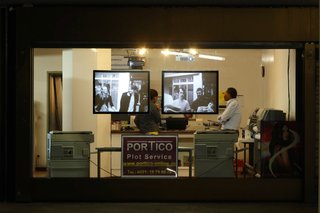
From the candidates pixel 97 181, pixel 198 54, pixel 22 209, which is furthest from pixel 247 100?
pixel 22 209

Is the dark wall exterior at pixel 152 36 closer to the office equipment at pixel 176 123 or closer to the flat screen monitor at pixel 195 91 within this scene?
the flat screen monitor at pixel 195 91

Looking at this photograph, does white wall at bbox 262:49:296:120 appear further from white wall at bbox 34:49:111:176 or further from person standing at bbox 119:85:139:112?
white wall at bbox 34:49:111:176

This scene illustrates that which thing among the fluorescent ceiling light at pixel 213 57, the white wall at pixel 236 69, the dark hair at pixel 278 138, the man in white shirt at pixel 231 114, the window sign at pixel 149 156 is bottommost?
the window sign at pixel 149 156

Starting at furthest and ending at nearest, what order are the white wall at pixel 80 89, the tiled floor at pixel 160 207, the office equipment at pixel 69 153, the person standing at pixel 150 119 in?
the white wall at pixel 80 89 < the person standing at pixel 150 119 < the office equipment at pixel 69 153 < the tiled floor at pixel 160 207

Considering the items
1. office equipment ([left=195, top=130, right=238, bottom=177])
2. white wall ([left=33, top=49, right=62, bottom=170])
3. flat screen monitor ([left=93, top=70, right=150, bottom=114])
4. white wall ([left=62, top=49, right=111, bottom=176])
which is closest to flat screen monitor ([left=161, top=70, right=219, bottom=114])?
flat screen monitor ([left=93, top=70, right=150, bottom=114])

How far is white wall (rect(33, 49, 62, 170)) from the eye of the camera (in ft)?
38.2

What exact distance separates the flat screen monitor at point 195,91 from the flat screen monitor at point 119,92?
51 cm

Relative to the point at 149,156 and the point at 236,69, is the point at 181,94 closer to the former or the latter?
the point at 149,156

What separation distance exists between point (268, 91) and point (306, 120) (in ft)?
12.8

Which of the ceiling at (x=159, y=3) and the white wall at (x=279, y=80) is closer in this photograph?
the ceiling at (x=159, y=3)

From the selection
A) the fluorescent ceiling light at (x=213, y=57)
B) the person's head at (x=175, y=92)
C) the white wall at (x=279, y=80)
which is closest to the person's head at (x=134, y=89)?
the person's head at (x=175, y=92)

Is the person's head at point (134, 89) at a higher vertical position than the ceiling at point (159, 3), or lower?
lower

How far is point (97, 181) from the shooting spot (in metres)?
8.34

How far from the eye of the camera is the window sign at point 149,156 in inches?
333
